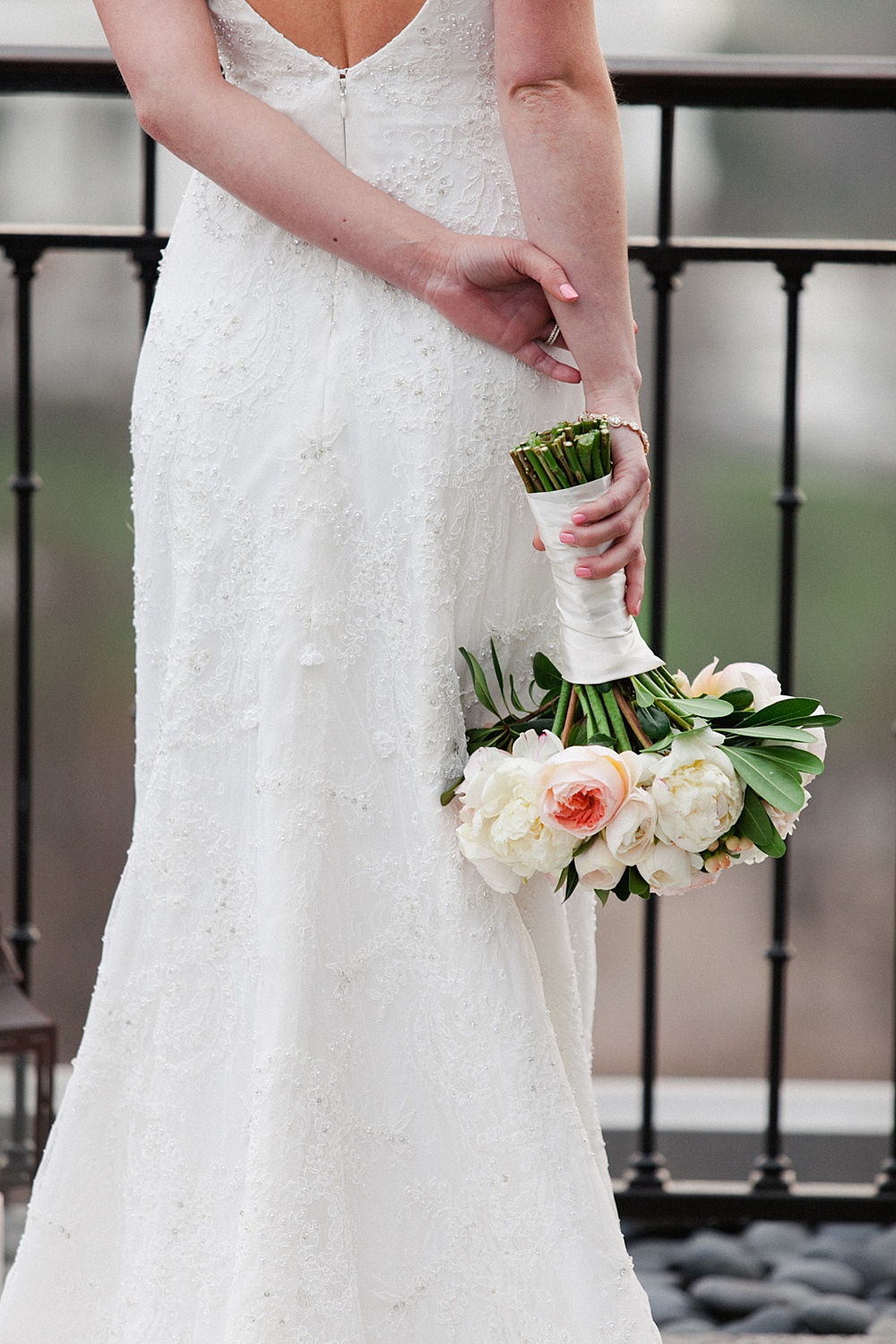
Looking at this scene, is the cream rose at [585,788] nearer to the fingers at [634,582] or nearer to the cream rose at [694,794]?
the cream rose at [694,794]

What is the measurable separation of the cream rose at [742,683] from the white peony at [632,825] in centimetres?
19

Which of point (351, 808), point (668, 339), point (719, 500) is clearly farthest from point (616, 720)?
point (719, 500)

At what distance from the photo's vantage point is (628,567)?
1321mm

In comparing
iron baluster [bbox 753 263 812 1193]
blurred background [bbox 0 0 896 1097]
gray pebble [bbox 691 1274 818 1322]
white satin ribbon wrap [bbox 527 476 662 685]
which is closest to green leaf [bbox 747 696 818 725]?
white satin ribbon wrap [bbox 527 476 662 685]

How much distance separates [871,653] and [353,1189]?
367cm

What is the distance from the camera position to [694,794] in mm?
1167

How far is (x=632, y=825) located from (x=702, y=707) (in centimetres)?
16

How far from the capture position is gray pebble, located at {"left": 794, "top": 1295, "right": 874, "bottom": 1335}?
1.91m

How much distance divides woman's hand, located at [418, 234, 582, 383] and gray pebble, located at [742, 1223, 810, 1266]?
1.52m

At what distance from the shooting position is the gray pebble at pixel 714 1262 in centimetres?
211

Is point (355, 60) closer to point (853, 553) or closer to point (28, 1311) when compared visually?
point (28, 1311)

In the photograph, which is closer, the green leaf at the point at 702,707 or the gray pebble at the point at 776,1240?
the green leaf at the point at 702,707

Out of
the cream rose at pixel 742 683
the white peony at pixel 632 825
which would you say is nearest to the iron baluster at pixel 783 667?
the cream rose at pixel 742 683

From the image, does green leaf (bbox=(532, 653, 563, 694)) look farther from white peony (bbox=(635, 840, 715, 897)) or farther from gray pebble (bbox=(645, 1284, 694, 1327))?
gray pebble (bbox=(645, 1284, 694, 1327))
